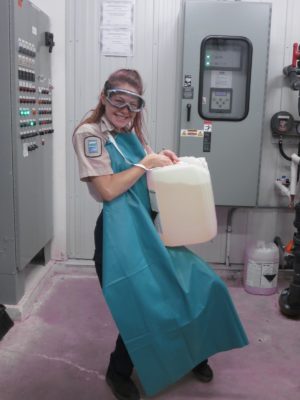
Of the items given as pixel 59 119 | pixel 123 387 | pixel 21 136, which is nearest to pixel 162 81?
pixel 59 119

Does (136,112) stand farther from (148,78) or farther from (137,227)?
(148,78)

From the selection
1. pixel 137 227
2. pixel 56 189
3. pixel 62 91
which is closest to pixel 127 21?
pixel 62 91

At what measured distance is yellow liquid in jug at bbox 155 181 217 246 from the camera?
1.80m

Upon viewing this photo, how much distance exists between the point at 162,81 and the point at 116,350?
193 cm

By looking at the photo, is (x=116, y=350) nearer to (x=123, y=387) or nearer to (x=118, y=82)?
(x=123, y=387)

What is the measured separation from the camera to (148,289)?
1.78 m

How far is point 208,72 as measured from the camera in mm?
2973

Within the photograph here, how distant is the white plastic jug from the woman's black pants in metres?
0.25

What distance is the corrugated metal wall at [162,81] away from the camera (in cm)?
310

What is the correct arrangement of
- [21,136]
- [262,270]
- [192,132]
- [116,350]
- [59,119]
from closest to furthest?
1. [116,350]
2. [21,136]
3. [192,132]
4. [262,270]
5. [59,119]

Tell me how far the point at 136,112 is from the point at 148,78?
4.67 feet

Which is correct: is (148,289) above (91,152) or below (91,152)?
below

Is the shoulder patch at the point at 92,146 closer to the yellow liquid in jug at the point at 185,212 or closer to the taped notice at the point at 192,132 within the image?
the yellow liquid in jug at the point at 185,212

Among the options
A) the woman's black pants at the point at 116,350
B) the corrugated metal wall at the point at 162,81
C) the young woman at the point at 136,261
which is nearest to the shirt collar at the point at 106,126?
the young woman at the point at 136,261
